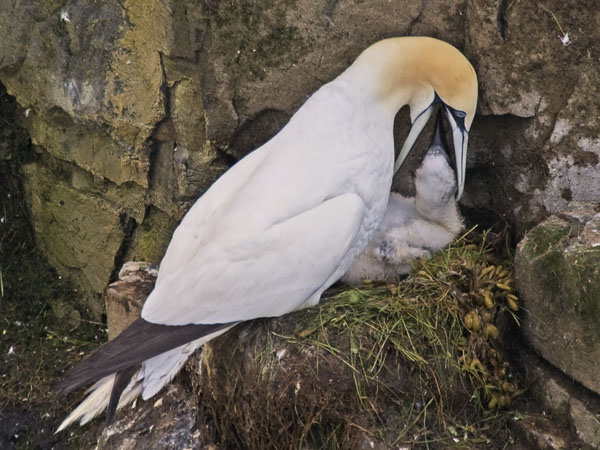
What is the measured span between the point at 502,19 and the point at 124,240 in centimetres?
216

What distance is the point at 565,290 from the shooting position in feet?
10.7

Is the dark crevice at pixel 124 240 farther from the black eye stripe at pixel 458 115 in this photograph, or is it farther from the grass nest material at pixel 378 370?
the black eye stripe at pixel 458 115

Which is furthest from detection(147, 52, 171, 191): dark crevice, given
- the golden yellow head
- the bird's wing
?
the bird's wing

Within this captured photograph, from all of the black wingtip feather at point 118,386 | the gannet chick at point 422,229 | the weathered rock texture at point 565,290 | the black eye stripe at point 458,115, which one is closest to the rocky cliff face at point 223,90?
the black eye stripe at point 458,115

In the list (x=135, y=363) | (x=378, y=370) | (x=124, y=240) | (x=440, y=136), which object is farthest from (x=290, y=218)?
(x=124, y=240)

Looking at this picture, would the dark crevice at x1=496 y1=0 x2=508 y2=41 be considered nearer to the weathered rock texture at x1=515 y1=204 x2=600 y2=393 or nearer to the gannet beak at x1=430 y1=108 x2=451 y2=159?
the gannet beak at x1=430 y1=108 x2=451 y2=159

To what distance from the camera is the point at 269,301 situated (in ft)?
11.3

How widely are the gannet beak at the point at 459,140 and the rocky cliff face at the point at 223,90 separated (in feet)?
0.50

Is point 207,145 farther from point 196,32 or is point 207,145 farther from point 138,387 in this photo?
point 138,387

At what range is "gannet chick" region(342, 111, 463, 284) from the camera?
151 inches

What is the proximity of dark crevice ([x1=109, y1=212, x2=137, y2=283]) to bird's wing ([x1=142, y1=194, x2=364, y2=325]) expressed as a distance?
1267 millimetres

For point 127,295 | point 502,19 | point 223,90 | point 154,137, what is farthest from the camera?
point 154,137

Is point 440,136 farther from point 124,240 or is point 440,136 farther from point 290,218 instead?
point 124,240

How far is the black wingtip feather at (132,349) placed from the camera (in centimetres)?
321
